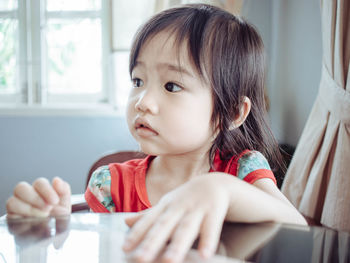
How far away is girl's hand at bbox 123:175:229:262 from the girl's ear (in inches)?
19.6

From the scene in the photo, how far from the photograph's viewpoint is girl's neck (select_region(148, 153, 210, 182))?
0.91 m

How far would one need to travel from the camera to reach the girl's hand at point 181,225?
0.30m

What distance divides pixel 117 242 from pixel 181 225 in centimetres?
10

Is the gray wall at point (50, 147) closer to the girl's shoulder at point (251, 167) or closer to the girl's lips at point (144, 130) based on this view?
the girl's shoulder at point (251, 167)

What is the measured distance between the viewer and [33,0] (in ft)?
9.36

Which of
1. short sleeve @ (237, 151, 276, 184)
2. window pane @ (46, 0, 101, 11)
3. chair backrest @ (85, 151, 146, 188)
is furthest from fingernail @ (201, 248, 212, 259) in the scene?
window pane @ (46, 0, 101, 11)

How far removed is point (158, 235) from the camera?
0.31 metres

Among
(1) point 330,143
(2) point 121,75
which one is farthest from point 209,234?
(2) point 121,75

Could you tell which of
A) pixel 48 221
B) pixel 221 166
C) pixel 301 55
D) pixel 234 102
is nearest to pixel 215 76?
pixel 234 102

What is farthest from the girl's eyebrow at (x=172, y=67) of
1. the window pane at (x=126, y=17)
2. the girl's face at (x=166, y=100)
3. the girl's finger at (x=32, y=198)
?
the window pane at (x=126, y=17)

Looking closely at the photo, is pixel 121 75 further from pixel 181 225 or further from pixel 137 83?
pixel 181 225

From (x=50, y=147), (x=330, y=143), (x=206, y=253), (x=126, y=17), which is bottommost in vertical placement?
(x=50, y=147)

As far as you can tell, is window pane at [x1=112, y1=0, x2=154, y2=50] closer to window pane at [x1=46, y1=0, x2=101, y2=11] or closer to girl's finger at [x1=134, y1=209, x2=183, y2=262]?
window pane at [x1=46, y1=0, x2=101, y2=11]

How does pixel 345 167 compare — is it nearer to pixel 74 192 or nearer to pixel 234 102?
pixel 234 102
